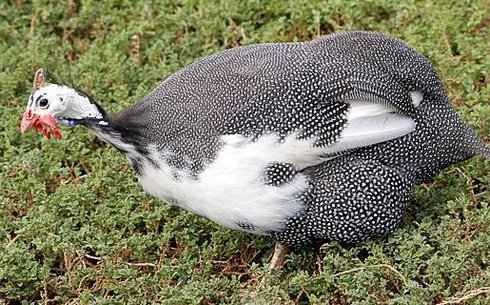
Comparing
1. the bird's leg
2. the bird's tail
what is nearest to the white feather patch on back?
the bird's tail

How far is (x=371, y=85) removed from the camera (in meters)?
3.61

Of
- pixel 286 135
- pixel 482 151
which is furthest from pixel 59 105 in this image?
pixel 482 151

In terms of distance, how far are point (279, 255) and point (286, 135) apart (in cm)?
52

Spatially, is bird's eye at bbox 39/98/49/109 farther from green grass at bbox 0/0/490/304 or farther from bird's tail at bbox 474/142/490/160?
bird's tail at bbox 474/142/490/160

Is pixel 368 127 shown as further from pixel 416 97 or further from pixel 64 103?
pixel 64 103

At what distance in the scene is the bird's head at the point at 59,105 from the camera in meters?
3.64

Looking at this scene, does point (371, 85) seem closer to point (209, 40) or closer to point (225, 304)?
point (225, 304)

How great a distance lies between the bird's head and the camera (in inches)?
143

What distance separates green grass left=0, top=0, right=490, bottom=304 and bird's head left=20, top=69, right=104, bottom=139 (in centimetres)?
51

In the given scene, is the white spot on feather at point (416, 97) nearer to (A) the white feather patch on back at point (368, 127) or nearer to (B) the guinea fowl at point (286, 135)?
(B) the guinea fowl at point (286, 135)

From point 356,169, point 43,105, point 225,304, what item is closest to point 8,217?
point 43,105

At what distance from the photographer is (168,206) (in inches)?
161

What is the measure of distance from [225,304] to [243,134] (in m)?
0.59

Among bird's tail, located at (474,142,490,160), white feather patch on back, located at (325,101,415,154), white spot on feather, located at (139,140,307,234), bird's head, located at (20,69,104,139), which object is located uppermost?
bird's head, located at (20,69,104,139)
